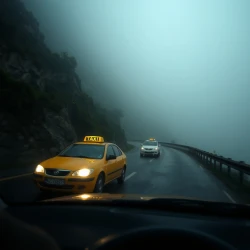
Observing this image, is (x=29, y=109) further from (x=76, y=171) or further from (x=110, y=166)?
(x=76, y=171)

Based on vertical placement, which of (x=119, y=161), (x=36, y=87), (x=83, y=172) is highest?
(x=36, y=87)

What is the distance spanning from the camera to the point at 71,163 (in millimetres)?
8672

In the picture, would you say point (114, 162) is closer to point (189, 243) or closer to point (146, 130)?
point (189, 243)

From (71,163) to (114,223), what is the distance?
627 cm

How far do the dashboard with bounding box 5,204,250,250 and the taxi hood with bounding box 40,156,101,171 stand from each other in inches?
214

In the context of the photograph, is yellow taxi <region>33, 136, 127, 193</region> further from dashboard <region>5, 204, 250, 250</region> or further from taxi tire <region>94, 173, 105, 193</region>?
dashboard <region>5, 204, 250, 250</region>

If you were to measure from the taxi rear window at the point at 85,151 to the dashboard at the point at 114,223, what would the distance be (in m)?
6.79

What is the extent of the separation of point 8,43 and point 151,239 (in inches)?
1482

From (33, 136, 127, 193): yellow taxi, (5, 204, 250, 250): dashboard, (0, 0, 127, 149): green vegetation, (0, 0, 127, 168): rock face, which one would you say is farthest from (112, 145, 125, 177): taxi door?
(0, 0, 127, 149): green vegetation

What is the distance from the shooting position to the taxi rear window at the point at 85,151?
9836 millimetres

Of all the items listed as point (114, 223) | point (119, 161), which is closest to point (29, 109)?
point (119, 161)

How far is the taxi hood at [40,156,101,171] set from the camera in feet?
27.6

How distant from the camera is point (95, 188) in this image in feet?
28.3

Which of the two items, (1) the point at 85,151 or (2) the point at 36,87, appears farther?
(2) the point at 36,87
